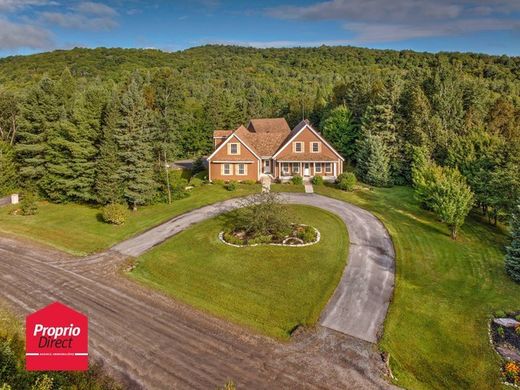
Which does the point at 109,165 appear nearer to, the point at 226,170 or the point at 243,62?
the point at 226,170

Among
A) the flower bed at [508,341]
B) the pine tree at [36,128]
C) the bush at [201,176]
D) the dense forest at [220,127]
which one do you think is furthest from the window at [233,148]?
the flower bed at [508,341]

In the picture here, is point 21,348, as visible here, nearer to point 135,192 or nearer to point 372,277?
point 372,277

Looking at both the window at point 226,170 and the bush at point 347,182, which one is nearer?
the bush at point 347,182

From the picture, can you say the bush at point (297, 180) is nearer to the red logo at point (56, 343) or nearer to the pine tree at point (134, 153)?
the pine tree at point (134, 153)

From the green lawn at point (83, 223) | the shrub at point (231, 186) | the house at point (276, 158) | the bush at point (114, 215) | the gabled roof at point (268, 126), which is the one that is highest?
the gabled roof at point (268, 126)

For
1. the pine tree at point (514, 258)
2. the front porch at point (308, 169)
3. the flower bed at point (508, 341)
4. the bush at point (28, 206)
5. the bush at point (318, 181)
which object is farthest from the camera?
the front porch at point (308, 169)

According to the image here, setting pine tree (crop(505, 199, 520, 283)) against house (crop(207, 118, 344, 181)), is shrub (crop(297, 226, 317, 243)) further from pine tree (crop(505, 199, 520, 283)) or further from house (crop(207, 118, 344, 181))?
house (crop(207, 118, 344, 181))

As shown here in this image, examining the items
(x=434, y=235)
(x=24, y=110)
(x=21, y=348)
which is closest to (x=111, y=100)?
(x=24, y=110)
